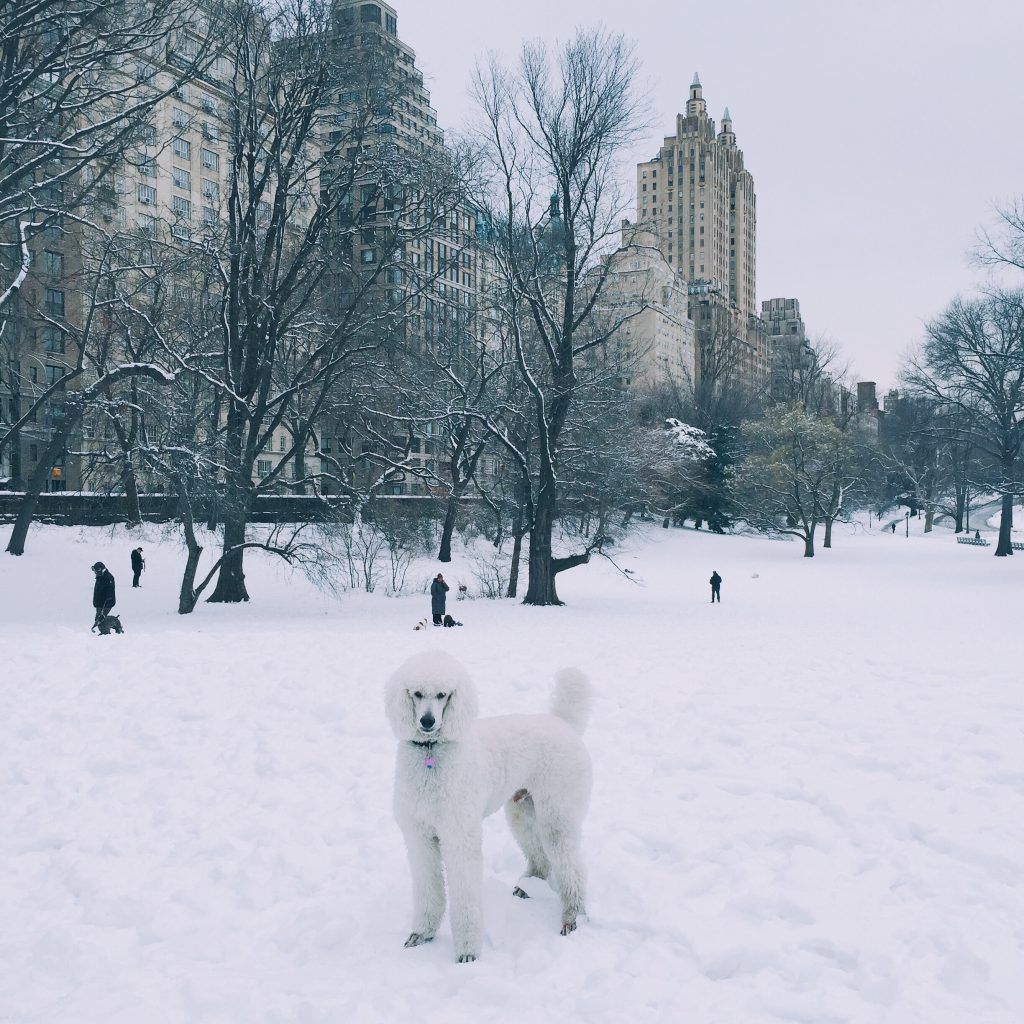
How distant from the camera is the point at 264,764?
23.3 feet

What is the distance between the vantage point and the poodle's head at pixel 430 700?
163 inches

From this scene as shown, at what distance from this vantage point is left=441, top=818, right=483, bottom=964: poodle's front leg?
4281 millimetres

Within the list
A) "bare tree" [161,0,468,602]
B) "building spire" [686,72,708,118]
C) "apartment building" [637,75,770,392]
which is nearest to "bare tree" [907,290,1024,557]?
"bare tree" [161,0,468,602]

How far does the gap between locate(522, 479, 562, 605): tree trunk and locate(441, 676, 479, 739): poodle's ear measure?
62.6ft

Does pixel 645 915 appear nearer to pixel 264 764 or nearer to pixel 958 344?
pixel 264 764

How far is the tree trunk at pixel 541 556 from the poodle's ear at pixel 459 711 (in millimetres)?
19081

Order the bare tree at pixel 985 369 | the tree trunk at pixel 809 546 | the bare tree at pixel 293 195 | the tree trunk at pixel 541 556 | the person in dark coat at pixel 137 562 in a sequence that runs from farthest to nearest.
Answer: the tree trunk at pixel 809 546
the bare tree at pixel 985 369
the person in dark coat at pixel 137 562
the tree trunk at pixel 541 556
the bare tree at pixel 293 195

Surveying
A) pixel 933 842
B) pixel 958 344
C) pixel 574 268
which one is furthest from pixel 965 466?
pixel 933 842

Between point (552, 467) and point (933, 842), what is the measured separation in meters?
17.6

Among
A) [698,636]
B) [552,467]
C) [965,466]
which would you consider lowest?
[698,636]

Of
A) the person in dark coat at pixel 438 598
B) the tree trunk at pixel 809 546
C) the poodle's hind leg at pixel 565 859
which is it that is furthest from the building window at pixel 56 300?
the poodle's hind leg at pixel 565 859

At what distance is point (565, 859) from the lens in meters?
4.70

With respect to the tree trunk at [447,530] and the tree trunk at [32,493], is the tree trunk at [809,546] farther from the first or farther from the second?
the tree trunk at [32,493]

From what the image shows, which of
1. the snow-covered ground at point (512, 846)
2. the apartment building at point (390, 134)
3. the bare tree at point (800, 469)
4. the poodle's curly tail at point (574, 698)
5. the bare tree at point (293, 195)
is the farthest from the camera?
the bare tree at point (800, 469)
